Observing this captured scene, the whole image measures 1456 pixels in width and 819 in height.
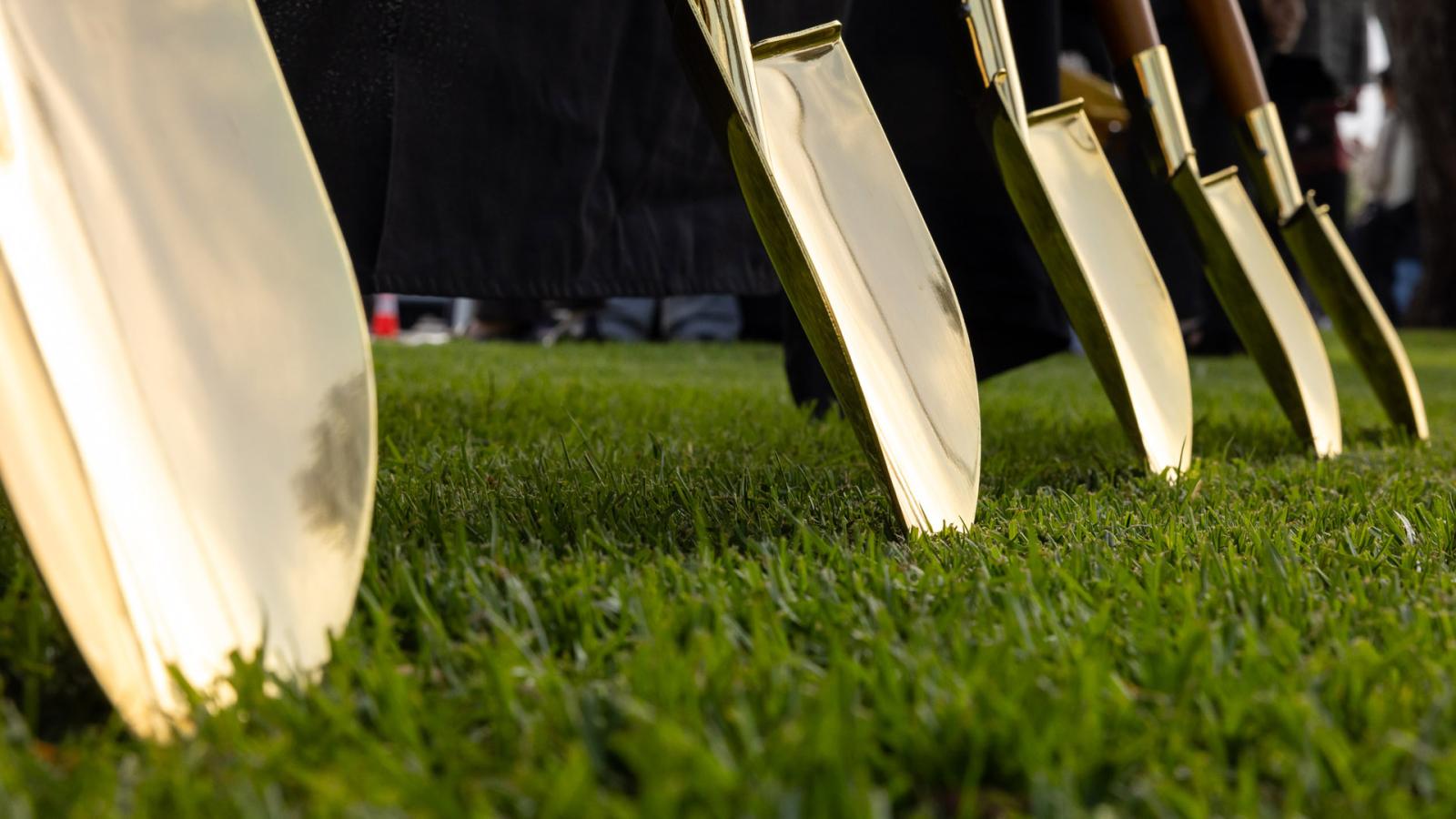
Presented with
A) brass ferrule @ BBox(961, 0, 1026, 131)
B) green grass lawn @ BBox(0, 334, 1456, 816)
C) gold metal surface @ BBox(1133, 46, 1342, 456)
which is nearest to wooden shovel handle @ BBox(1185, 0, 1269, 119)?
gold metal surface @ BBox(1133, 46, 1342, 456)

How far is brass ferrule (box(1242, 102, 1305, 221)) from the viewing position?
1774mm

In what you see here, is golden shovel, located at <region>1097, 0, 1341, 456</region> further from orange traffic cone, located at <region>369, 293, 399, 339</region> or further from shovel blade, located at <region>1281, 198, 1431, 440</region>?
orange traffic cone, located at <region>369, 293, 399, 339</region>

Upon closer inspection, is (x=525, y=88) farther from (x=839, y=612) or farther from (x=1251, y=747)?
(x=1251, y=747)

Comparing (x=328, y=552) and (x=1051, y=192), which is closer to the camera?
(x=328, y=552)

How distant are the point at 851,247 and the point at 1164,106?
0.77 m

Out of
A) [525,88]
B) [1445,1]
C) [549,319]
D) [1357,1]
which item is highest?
[525,88]

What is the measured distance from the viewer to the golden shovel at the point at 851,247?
2.94ft

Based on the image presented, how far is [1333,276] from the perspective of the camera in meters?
1.83

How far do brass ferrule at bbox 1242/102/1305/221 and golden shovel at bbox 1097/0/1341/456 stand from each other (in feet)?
0.49

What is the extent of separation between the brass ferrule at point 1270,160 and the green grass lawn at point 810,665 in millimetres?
767

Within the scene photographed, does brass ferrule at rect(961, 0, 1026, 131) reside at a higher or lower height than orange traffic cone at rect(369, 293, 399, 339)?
higher

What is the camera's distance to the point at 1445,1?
25.7 feet

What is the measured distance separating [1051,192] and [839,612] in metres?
0.77

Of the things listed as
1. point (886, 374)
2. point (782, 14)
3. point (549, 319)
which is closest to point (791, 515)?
point (886, 374)
